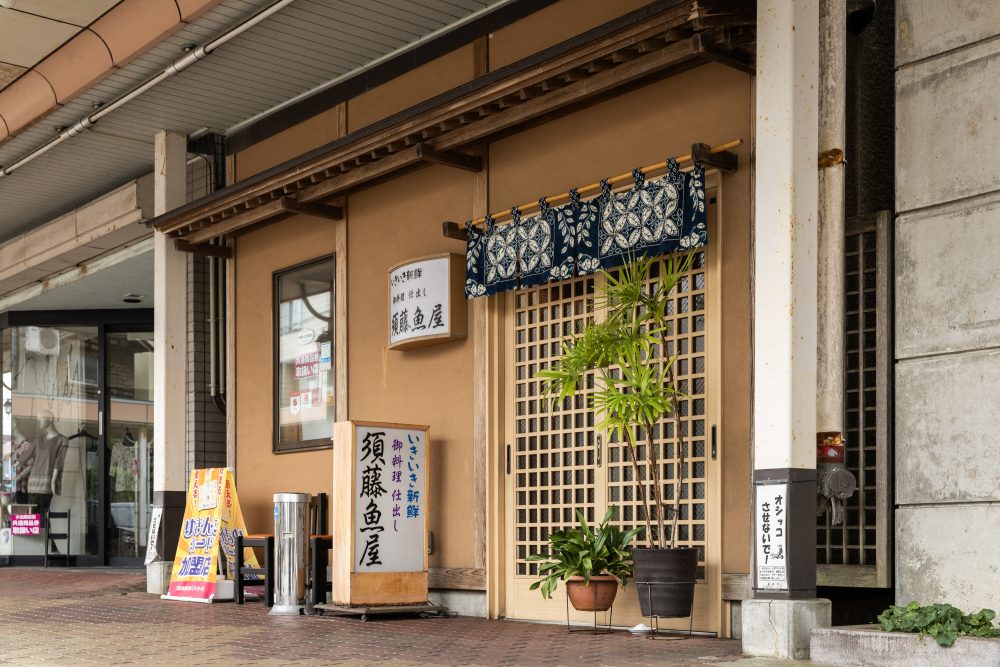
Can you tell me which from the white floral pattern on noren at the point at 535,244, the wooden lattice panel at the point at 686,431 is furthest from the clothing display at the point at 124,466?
the wooden lattice panel at the point at 686,431

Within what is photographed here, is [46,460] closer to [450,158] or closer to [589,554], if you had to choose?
[450,158]

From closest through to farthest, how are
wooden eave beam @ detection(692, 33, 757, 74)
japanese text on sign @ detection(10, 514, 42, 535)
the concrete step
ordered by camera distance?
the concrete step
wooden eave beam @ detection(692, 33, 757, 74)
japanese text on sign @ detection(10, 514, 42, 535)

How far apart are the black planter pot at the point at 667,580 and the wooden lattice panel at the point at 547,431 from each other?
3.14ft

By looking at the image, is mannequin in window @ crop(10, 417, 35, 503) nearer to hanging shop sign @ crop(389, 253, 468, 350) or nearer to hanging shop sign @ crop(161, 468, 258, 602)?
hanging shop sign @ crop(161, 468, 258, 602)

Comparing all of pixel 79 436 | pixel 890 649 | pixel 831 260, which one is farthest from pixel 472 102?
pixel 79 436

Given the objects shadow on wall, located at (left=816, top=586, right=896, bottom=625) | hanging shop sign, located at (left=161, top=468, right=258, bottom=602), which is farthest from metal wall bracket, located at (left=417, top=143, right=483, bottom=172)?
shadow on wall, located at (left=816, top=586, right=896, bottom=625)

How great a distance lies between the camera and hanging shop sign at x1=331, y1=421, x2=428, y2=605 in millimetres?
7359

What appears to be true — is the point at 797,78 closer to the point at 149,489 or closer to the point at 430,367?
the point at 430,367

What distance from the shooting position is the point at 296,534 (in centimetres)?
790

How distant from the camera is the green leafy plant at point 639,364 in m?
6.11

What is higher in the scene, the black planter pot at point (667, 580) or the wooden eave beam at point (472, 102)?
the wooden eave beam at point (472, 102)

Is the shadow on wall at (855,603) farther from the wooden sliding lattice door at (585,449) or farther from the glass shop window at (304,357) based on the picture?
the glass shop window at (304,357)

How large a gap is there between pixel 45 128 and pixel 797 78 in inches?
282

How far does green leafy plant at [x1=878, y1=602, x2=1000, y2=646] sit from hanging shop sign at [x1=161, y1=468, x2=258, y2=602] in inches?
209
